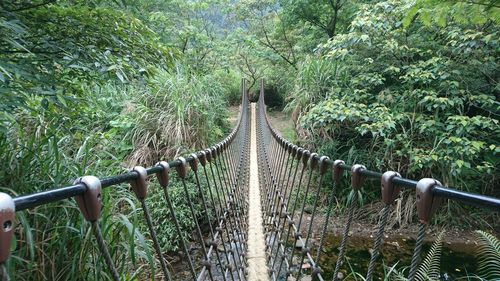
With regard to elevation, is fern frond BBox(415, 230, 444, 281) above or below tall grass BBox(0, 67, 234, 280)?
below

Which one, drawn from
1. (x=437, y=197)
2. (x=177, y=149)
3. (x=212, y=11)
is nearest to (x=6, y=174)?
(x=437, y=197)

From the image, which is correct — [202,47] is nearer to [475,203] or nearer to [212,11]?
[212,11]

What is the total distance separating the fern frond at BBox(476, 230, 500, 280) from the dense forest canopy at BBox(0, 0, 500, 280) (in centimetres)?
66

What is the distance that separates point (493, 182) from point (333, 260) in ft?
6.58

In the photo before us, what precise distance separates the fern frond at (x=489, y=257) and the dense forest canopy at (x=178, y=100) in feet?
2.17

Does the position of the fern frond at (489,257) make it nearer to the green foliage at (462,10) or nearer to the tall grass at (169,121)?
the green foliage at (462,10)

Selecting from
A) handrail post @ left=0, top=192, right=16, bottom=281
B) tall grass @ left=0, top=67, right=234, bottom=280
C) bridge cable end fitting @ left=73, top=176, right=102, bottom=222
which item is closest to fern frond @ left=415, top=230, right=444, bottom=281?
tall grass @ left=0, top=67, right=234, bottom=280

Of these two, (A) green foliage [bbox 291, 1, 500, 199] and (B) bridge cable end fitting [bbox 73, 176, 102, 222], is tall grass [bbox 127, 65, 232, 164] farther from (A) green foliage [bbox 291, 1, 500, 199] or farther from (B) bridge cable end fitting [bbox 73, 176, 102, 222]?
(B) bridge cable end fitting [bbox 73, 176, 102, 222]

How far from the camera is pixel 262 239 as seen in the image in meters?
2.28

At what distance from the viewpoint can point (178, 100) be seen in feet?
12.3

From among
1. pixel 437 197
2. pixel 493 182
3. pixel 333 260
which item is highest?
pixel 437 197

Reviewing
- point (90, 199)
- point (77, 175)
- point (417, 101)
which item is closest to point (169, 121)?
point (77, 175)

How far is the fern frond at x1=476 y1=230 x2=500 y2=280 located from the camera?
5.75 feet

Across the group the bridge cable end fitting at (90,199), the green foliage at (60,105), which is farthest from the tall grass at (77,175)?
the bridge cable end fitting at (90,199)
